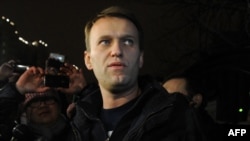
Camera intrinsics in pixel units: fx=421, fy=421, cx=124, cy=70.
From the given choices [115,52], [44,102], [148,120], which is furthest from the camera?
[44,102]

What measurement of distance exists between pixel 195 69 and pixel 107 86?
14.5 feet

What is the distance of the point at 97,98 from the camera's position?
1987 mm

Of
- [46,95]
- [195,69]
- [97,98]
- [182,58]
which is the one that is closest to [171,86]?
[46,95]

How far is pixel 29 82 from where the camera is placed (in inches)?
108

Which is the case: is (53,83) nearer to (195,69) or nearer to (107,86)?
(107,86)

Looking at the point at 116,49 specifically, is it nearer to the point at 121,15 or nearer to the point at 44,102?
the point at 121,15

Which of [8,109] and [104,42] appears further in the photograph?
[8,109]

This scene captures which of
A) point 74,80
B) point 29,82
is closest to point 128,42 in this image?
point 74,80

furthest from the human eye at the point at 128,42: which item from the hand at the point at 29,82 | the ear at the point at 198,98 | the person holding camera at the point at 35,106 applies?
the ear at the point at 198,98

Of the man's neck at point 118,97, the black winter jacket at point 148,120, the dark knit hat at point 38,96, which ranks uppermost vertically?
the dark knit hat at point 38,96

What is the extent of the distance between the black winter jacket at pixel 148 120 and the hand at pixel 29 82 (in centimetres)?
92

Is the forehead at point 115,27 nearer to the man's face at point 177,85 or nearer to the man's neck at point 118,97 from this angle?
the man's neck at point 118,97

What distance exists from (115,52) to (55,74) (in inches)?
41.3

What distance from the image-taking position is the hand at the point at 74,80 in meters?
2.71
